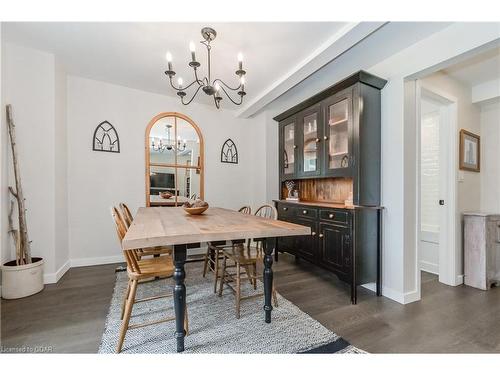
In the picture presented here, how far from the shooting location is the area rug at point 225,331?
4.92 feet

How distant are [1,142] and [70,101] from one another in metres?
1.08

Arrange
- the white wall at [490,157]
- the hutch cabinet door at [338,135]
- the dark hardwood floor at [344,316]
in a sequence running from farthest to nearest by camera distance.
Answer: the white wall at [490,157]
the hutch cabinet door at [338,135]
the dark hardwood floor at [344,316]

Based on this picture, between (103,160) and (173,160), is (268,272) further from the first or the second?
(103,160)

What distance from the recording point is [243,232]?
4.66 feet

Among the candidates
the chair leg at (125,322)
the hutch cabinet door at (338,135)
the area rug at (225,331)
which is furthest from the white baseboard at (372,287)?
the chair leg at (125,322)

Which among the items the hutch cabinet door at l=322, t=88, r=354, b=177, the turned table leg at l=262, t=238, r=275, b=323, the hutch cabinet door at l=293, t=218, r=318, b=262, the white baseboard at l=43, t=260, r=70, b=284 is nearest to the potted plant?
the white baseboard at l=43, t=260, r=70, b=284

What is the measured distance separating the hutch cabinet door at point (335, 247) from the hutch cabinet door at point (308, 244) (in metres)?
0.10

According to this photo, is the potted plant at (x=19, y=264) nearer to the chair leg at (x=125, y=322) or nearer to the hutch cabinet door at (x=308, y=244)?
the chair leg at (x=125, y=322)

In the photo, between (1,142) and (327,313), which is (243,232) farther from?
(1,142)

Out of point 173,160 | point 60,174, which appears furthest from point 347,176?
point 60,174

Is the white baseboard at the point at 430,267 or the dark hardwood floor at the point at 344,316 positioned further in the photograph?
the white baseboard at the point at 430,267

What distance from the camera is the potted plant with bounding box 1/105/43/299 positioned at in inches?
85.4

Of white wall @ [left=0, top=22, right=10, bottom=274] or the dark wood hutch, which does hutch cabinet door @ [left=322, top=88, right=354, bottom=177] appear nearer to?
the dark wood hutch
